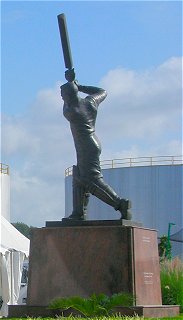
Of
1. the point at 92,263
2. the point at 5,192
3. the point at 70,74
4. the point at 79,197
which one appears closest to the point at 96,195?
the point at 79,197

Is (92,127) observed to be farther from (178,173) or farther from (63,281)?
(178,173)

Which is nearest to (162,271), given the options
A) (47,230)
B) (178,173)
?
(47,230)

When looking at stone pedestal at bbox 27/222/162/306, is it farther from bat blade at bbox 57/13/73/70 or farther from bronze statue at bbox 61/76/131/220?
bat blade at bbox 57/13/73/70

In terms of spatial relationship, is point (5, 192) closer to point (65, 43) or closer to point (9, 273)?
point (9, 273)

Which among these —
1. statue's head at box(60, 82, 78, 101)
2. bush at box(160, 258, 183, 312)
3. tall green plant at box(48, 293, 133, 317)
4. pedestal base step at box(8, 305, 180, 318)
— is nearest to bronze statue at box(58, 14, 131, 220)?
statue's head at box(60, 82, 78, 101)

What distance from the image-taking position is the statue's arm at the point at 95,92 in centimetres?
1397

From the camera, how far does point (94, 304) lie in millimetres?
10734

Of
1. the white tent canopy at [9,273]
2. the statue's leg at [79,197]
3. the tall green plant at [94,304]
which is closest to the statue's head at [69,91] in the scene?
the statue's leg at [79,197]

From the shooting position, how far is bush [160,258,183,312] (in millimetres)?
15539

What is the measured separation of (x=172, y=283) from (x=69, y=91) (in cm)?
477

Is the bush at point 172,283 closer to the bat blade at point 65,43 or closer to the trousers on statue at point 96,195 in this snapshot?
the trousers on statue at point 96,195

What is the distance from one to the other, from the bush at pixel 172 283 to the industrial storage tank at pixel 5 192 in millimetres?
21269

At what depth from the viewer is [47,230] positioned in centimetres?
1331

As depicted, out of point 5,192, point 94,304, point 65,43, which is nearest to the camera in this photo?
point 94,304
